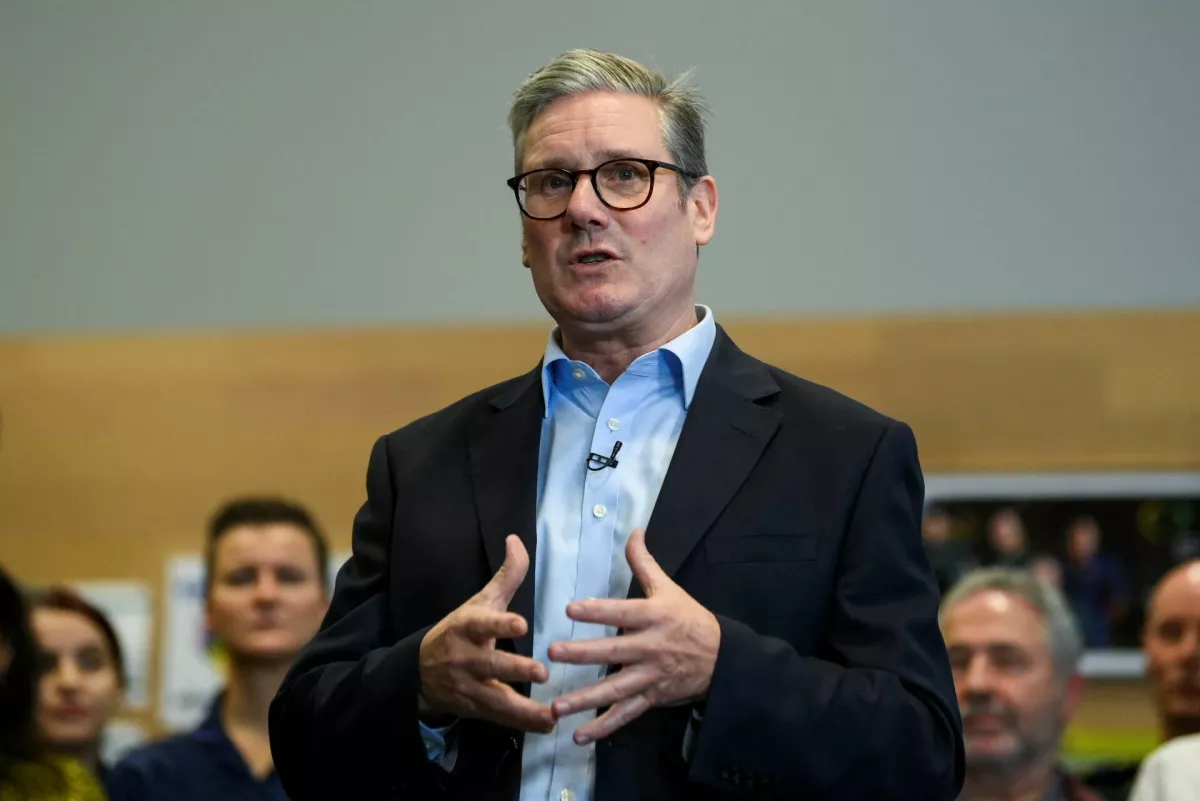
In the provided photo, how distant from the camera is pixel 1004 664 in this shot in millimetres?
3238

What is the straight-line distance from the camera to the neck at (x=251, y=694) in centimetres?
334

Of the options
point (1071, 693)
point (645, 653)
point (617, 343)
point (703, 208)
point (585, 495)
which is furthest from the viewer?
point (1071, 693)

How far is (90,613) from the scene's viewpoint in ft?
12.1

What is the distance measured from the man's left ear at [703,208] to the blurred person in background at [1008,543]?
216 cm

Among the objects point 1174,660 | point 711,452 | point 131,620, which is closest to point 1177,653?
point 1174,660

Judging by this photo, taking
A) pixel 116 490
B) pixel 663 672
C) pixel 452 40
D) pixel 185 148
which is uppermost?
pixel 452 40

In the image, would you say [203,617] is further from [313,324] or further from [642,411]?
[642,411]

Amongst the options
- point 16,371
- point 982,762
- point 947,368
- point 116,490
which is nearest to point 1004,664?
point 982,762

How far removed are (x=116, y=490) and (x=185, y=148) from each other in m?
0.98

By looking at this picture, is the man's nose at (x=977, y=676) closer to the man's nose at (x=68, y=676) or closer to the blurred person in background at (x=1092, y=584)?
the blurred person in background at (x=1092, y=584)

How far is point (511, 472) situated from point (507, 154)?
264cm

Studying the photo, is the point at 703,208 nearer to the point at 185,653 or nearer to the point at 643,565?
the point at 643,565

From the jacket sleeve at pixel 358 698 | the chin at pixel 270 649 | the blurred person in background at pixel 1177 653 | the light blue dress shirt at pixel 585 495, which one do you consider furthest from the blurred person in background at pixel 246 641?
the blurred person in background at pixel 1177 653

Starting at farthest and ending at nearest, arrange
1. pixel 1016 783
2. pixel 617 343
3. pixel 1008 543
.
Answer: pixel 1008 543, pixel 1016 783, pixel 617 343
